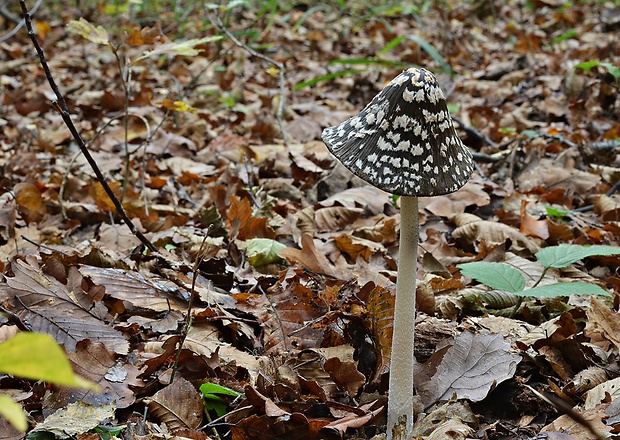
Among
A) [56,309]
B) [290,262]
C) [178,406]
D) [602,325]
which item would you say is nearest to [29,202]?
[56,309]

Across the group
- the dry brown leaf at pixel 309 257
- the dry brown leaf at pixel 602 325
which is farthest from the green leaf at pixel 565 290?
the dry brown leaf at pixel 309 257

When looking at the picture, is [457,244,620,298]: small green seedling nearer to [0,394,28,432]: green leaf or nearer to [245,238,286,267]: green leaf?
[245,238,286,267]: green leaf

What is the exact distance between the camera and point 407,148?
7.13 ft

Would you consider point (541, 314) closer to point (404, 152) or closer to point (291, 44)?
point (404, 152)

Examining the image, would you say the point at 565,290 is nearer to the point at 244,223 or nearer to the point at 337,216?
the point at 337,216

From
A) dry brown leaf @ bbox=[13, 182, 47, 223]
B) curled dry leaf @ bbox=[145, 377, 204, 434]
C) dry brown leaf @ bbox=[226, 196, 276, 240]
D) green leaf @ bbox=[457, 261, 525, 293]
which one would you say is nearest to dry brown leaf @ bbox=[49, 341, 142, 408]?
curled dry leaf @ bbox=[145, 377, 204, 434]

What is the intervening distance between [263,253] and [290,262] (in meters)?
0.19

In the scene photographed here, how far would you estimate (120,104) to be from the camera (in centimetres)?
770

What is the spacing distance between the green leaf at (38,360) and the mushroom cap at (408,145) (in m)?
1.38

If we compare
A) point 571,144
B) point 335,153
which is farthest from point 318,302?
point 571,144

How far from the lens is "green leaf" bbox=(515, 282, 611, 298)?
288 cm

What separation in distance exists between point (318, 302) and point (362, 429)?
2.49 feet

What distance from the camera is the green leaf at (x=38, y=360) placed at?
34.3 inches

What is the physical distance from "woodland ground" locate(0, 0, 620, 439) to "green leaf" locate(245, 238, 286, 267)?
0.01 metres
